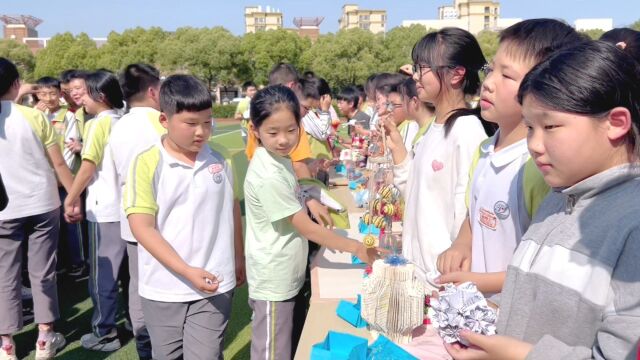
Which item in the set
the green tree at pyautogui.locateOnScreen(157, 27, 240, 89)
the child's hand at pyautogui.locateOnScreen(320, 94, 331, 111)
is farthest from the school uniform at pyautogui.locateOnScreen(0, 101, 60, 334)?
the green tree at pyautogui.locateOnScreen(157, 27, 240, 89)

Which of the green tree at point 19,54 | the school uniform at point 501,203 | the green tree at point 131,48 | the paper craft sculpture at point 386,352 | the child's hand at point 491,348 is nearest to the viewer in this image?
the child's hand at point 491,348

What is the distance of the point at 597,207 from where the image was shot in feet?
3.33

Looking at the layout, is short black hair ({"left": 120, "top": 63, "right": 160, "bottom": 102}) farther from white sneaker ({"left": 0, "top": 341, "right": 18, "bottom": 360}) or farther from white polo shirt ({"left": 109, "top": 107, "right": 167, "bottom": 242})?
white sneaker ({"left": 0, "top": 341, "right": 18, "bottom": 360})

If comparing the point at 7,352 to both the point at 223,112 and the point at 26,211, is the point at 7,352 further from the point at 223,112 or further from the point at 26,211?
the point at 223,112

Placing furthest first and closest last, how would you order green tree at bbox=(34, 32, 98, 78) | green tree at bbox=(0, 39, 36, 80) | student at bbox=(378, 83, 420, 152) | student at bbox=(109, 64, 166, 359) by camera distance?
green tree at bbox=(0, 39, 36, 80) < green tree at bbox=(34, 32, 98, 78) < student at bbox=(378, 83, 420, 152) < student at bbox=(109, 64, 166, 359)

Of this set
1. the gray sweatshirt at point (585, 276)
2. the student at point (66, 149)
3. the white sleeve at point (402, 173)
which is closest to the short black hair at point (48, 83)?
the student at point (66, 149)

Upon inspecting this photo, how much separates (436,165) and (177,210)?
3.60 ft

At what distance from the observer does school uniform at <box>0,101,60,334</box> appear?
3.12m

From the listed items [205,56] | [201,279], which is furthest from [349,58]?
[201,279]

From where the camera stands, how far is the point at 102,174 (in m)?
3.33

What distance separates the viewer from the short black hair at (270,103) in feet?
7.21

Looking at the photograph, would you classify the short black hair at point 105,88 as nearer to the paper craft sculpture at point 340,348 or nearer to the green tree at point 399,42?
the paper craft sculpture at point 340,348

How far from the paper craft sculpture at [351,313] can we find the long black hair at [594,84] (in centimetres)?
116

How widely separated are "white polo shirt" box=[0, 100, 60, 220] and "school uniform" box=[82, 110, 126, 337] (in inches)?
10.6
